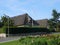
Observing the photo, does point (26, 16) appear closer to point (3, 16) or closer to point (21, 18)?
point (21, 18)

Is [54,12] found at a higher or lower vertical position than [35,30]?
higher

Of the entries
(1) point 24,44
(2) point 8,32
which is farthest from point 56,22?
(1) point 24,44

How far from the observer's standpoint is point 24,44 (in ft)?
61.9

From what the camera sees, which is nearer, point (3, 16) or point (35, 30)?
point (35, 30)

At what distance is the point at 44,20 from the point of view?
10812 centimetres

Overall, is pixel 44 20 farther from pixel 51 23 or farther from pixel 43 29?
pixel 43 29

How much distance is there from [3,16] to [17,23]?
39.6 ft

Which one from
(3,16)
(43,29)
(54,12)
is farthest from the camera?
(54,12)

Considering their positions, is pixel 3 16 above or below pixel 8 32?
above

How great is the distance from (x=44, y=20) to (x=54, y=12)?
1862cm

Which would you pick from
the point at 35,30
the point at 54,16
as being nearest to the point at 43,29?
the point at 35,30

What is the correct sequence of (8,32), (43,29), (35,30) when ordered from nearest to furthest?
(8,32)
(35,30)
(43,29)

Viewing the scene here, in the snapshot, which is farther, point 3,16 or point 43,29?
point 3,16

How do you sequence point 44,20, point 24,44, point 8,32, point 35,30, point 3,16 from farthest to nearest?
point 44,20 < point 3,16 < point 35,30 < point 8,32 < point 24,44
